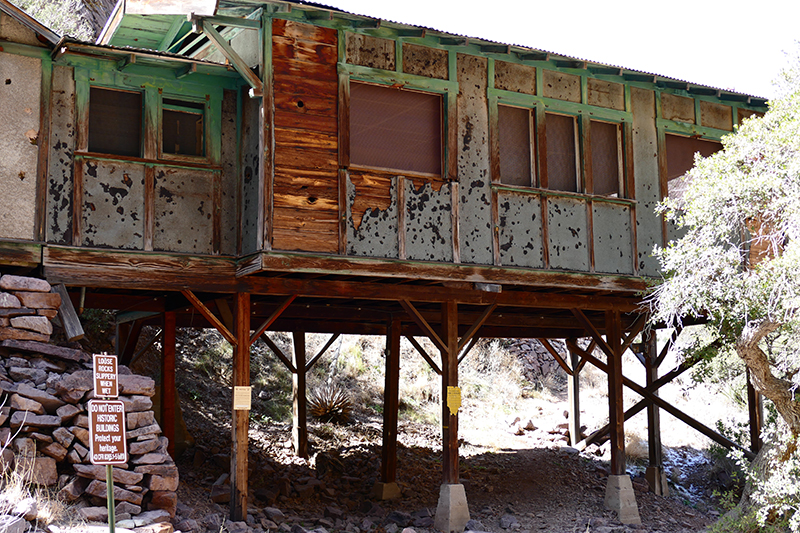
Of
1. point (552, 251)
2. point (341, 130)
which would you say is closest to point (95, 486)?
point (341, 130)

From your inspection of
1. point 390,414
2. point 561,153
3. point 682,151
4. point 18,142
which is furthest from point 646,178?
point 18,142

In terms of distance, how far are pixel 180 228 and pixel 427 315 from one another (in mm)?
5376

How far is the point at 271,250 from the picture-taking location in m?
10.2

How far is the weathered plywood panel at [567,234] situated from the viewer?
12.5m

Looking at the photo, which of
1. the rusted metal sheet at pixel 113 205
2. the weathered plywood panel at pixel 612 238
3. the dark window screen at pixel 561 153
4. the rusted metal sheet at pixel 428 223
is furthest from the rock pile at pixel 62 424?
the weathered plywood panel at pixel 612 238

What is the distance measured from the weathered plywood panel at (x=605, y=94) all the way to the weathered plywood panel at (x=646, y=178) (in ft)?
0.90

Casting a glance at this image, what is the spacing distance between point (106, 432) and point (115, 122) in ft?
19.0

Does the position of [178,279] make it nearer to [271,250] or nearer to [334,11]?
[271,250]

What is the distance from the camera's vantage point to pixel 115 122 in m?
10.9

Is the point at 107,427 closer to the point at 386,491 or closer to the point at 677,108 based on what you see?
the point at 386,491

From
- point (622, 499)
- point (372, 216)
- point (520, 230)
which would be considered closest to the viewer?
point (372, 216)

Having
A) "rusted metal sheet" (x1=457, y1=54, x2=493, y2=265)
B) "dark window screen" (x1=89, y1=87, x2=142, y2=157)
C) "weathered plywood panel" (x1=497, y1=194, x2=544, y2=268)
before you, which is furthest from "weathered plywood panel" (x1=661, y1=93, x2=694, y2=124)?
"dark window screen" (x1=89, y1=87, x2=142, y2=157)

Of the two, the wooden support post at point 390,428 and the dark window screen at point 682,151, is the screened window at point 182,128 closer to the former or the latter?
the wooden support post at point 390,428

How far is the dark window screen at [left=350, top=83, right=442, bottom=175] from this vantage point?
11.2 m
